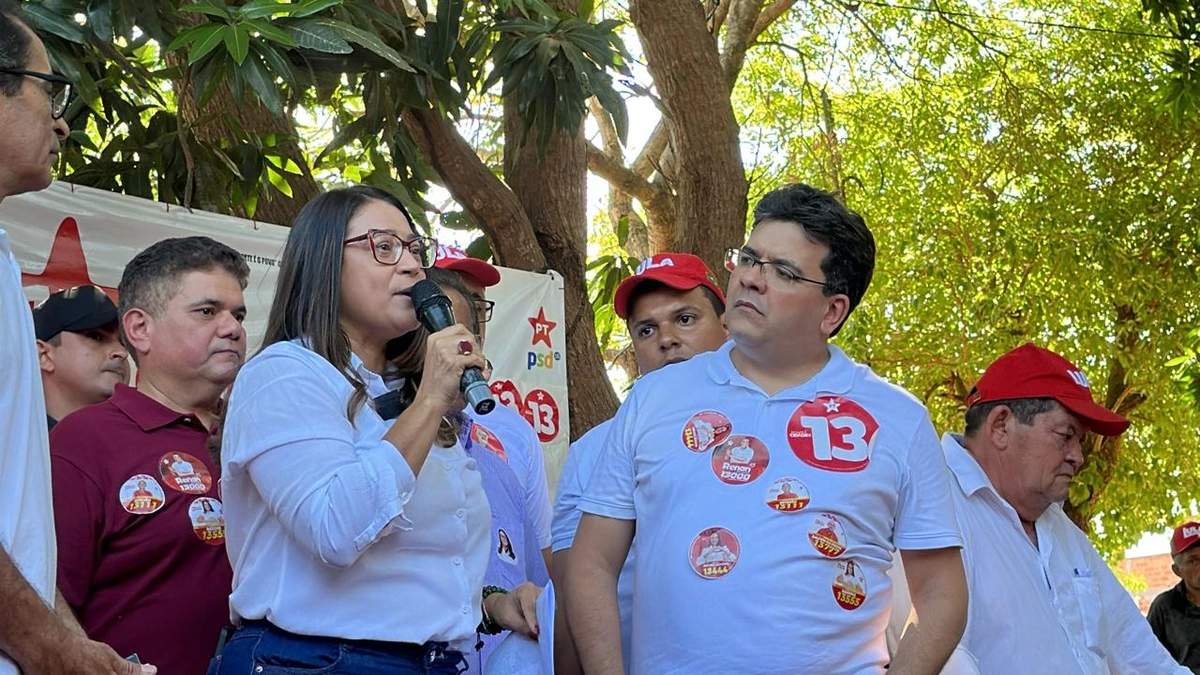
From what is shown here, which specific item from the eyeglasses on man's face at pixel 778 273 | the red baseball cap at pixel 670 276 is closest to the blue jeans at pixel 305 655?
the eyeglasses on man's face at pixel 778 273

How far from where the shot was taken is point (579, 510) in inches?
136

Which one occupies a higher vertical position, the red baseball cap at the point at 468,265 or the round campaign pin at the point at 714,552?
the red baseball cap at the point at 468,265

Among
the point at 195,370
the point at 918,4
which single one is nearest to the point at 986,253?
the point at 918,4

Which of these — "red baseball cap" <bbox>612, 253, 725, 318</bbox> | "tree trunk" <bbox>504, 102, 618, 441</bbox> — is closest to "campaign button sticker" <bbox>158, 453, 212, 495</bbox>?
"red baseball cap" <bbox>612, 253, 725, 318</bbox>

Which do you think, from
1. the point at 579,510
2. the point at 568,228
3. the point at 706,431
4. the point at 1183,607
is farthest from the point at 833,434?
the point at 1183,607

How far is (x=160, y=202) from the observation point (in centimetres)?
501

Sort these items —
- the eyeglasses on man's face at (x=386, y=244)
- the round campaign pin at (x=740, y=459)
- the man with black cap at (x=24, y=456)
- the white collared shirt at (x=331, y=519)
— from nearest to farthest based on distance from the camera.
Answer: the man with black cap at (x=24, y=456) < the white collared shirt at (x=331, y=519) < the eyeglasses on man's face at (x=386, y=244) < the round campaign pin at (x=740, y=459)

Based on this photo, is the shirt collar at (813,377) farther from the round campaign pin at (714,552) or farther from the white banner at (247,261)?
the white banner at (247,261)

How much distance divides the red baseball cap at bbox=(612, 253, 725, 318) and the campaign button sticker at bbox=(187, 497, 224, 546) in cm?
169

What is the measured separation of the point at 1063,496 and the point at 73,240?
3121 mm

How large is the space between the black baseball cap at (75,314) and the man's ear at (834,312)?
1914 mm

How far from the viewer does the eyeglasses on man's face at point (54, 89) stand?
2297mm

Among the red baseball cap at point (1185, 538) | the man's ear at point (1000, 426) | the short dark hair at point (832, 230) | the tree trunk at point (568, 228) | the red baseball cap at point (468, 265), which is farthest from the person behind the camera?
the red baseball cap at point (1185, 538)

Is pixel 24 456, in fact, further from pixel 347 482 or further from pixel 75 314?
pixel 75 314
